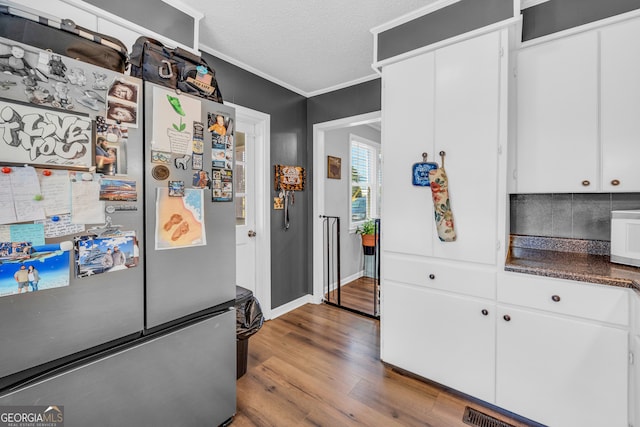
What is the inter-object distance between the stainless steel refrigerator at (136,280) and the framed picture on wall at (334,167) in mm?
2367

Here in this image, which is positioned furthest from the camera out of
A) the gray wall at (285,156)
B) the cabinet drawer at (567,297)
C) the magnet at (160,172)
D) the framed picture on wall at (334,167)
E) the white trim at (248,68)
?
the framed picture on wall at (334,167)

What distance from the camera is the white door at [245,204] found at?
2.87 meters

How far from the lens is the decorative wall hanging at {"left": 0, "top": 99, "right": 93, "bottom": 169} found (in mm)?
901

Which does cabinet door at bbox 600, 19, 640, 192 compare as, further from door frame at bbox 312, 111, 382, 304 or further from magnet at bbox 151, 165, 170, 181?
magnet at bbox 151, 165, 170, 181

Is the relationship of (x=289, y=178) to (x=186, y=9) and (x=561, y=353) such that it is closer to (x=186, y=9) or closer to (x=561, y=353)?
(x=186, y=9)

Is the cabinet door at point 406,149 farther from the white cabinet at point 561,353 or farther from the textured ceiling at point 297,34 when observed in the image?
the white cabinet at point 561,353

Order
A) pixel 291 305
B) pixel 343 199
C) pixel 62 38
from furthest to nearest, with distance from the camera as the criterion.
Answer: pixel 343 199 → pixel 291 305 → pixel 62 38

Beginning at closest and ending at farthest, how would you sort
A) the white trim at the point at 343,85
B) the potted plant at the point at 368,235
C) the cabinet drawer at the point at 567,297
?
the cabinet drawer at the point at 567,297, the white trim at the point at 343,85, the potted plant at the point at 368,235

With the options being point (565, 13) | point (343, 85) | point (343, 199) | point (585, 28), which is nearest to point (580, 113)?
point (585, 28)

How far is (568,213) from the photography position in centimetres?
202

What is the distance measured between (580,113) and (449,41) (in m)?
0.93

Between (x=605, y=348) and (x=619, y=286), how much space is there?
1.09ft

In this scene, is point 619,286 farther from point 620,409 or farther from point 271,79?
point 271,79

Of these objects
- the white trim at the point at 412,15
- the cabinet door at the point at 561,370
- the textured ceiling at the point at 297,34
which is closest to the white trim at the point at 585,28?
the white trim at the point at 412,15
